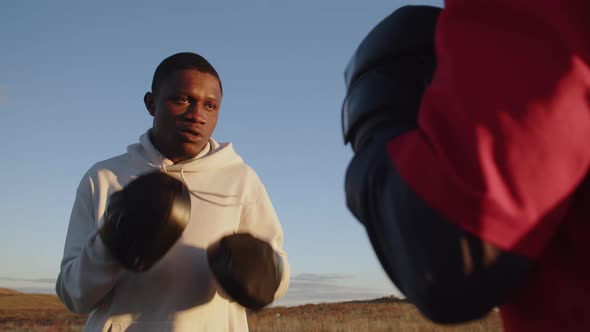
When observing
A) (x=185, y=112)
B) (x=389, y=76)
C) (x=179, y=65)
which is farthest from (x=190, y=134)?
(x=389, y=76)

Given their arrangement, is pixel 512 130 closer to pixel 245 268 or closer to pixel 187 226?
pixel 245 268

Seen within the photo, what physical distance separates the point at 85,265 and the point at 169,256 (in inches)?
19.3

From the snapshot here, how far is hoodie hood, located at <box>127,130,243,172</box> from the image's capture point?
3.54 m

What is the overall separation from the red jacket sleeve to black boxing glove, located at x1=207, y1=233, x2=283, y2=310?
2.14 meters

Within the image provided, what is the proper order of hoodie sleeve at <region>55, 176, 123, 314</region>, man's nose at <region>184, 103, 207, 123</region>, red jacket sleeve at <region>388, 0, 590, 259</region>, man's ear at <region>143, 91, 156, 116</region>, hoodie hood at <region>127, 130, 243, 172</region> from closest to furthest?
red jacket sleeve at <region>388, 0, 590, 259</region>
hoodie sleeve at <region>55, 176, 123, 314</region>
man's nose at <region>184, 103, 207, 123</region>
hoodie hood at <region>127, 130, 243, 172</region>
man's ear at <region>143, 91, 156, 116</region>

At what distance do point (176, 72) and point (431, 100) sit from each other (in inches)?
117

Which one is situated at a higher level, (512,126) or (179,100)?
A: (512,126)

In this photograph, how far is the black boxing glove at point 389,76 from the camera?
94 cm

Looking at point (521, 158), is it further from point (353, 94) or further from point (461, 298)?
point (353, 94)

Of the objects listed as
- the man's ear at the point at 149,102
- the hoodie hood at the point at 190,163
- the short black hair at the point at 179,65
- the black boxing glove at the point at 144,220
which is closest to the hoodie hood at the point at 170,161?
the hoodie hood at the point at 190,163

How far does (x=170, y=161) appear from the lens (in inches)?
141

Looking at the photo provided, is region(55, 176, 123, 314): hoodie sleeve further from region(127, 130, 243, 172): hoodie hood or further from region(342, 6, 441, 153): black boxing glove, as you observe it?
region(342, 6, 441, 153): black boxing glove

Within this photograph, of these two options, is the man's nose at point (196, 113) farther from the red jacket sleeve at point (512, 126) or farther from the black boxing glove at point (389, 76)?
the red jacket sleeve at point (512, 126)

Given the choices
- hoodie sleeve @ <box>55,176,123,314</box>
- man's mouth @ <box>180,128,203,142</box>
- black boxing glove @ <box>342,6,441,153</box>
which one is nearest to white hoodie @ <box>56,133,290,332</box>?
hoodie sleeve @ <box>55,176,123,314</box>
